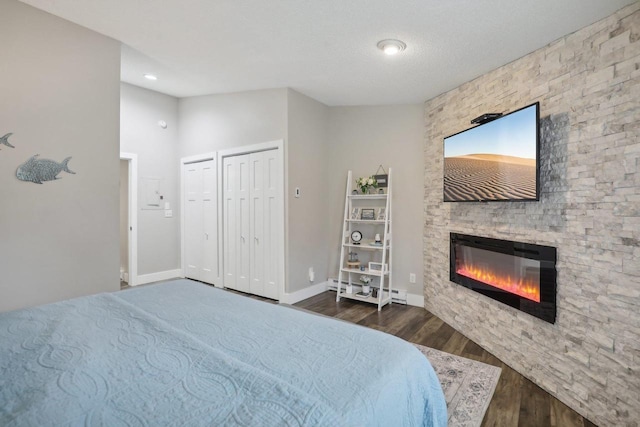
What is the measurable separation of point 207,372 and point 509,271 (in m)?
2.46

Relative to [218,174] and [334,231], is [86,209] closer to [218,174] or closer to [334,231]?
[218,174]

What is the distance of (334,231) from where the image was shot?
4.54 metres

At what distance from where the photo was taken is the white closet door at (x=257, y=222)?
13.6 ft

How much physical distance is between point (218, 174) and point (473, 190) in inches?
132

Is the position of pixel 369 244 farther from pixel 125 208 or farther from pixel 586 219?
pixel 125 208

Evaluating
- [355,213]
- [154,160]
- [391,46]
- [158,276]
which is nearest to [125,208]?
[154,160]

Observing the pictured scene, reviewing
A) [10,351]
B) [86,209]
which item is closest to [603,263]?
[10,351]

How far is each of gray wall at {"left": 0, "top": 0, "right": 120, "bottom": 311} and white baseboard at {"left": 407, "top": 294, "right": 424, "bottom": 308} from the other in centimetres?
Answer: 323

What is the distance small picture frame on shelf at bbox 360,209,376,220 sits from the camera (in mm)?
4184

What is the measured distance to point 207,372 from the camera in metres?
1.01

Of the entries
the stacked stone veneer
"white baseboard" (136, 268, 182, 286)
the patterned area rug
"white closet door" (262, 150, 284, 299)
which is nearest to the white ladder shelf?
"white closet door" (262, 150, 284, 299)

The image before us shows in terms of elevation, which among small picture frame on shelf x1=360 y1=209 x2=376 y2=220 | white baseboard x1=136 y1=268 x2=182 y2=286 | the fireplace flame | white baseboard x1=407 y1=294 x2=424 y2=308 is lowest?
white baseboard x1=407 y1=294 x2=424 y2=308

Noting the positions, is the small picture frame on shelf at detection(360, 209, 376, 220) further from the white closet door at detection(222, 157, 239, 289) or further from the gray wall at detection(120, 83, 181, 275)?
the gray wall at detection(120, 83, 181, 275)

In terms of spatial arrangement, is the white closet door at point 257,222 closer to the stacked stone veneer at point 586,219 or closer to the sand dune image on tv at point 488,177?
the sand dune image on tv at point 488,177
